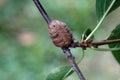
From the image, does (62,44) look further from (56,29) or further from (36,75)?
(36,75)

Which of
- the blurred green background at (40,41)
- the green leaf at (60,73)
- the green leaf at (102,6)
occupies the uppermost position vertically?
the blurred green background at (40,41)

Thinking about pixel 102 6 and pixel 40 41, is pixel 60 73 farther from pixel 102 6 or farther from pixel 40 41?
pixel 40 41

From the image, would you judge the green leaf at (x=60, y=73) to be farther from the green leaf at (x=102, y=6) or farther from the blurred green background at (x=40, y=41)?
the blurred green background at (x=40, y=41)

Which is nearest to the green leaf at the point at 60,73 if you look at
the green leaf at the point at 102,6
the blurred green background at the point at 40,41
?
the green leaf at the point at 102,6

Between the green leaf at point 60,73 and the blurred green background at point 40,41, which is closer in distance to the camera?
the green leaf at point 60,73

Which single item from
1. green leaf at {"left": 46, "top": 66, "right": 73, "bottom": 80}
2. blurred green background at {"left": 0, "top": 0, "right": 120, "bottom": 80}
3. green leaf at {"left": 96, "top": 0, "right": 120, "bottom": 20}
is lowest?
green leaf at {"left": 46, "top": 66, "right": 73, "bottom": 80}

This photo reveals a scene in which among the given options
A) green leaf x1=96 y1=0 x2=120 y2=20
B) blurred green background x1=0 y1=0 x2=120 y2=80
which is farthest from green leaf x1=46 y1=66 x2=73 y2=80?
blurred green background x1=0 y1=0 x2=120 y2=80

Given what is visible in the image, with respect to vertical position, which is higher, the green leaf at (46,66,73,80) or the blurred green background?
the blurred green background

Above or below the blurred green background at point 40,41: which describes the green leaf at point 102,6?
below

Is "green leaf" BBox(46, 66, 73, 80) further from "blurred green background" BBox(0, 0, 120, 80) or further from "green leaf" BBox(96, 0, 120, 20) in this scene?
"blurred green background" BBox(0, 0, 120, 80)

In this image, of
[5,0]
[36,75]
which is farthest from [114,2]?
[5,0]
